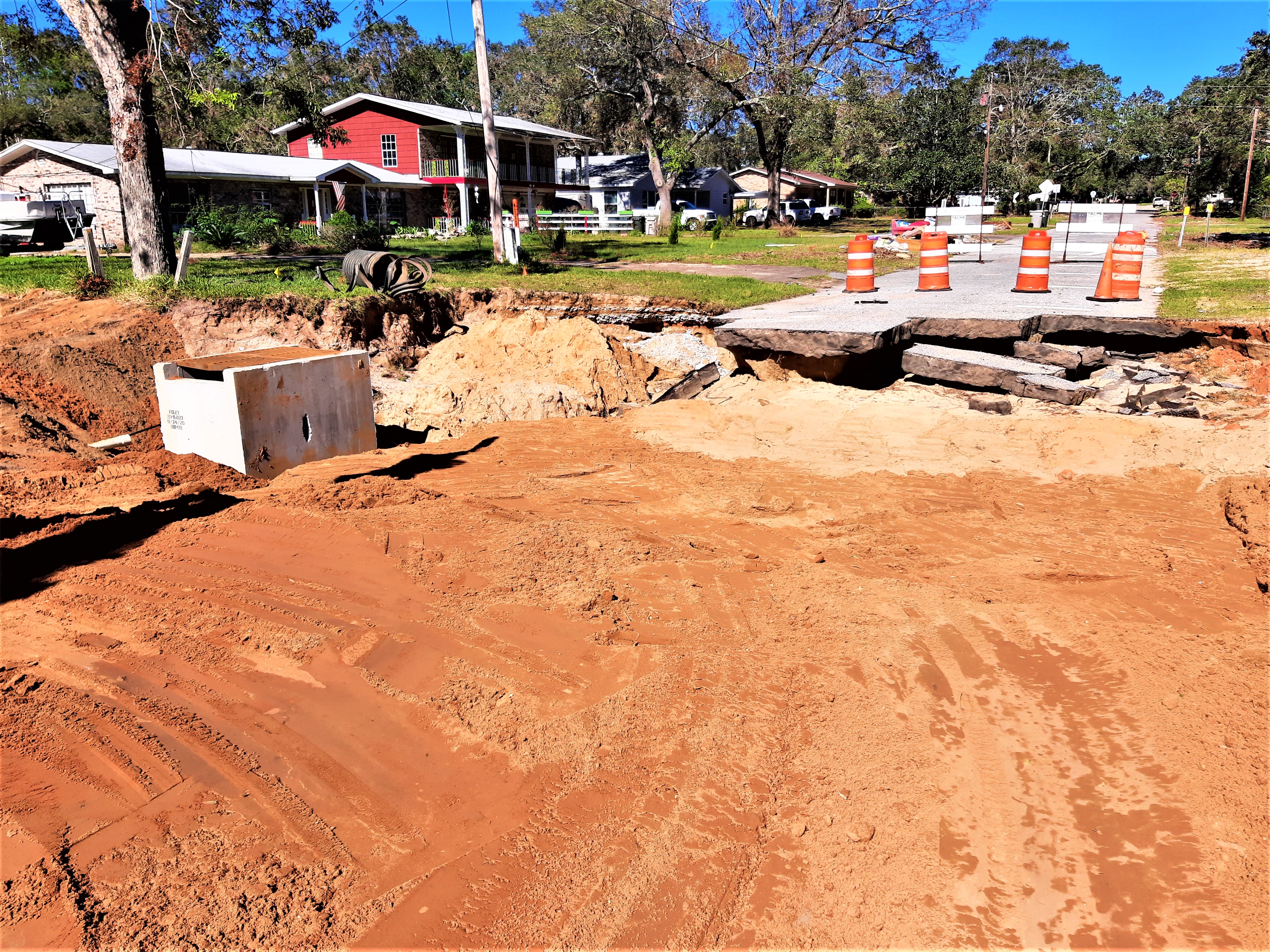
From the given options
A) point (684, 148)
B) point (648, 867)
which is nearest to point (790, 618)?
point (648, 867)

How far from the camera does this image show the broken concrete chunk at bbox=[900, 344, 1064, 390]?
9.92 meters

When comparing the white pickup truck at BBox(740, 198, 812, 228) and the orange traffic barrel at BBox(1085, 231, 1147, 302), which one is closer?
the orange traffic barrel at BBox(1085, 231, 1147, 302)

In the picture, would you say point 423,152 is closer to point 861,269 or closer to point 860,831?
point 861,269

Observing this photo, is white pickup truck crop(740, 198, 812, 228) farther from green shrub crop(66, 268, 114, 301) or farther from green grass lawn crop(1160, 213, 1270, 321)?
green shrub crop(66, 268, 114, 301)

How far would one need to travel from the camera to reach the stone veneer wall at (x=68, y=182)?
93.0 feet

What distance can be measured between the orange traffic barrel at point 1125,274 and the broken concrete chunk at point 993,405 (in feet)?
13.6

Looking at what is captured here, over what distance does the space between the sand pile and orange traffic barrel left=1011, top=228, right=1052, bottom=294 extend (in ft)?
20.5

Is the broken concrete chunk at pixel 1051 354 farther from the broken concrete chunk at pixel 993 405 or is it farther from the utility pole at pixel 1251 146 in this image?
the utility pole at pixel 1251 146

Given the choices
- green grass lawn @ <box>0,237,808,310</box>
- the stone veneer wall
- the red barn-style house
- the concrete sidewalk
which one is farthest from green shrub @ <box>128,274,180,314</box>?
the red barn-style house

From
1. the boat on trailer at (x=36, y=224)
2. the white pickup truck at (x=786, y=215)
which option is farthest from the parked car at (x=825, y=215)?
the boat on trailer at (x=36, y=224)

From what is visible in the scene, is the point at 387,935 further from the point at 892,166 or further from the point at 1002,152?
the point at 1002,152

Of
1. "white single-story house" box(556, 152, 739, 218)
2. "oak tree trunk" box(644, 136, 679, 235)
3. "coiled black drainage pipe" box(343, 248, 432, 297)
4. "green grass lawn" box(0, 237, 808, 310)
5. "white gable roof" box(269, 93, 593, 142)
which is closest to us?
"green grass lawn" box(0, 237, 808, 310)

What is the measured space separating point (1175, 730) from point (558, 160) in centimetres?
5724

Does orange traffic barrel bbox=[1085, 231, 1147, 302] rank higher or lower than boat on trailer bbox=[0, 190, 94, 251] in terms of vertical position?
lower
